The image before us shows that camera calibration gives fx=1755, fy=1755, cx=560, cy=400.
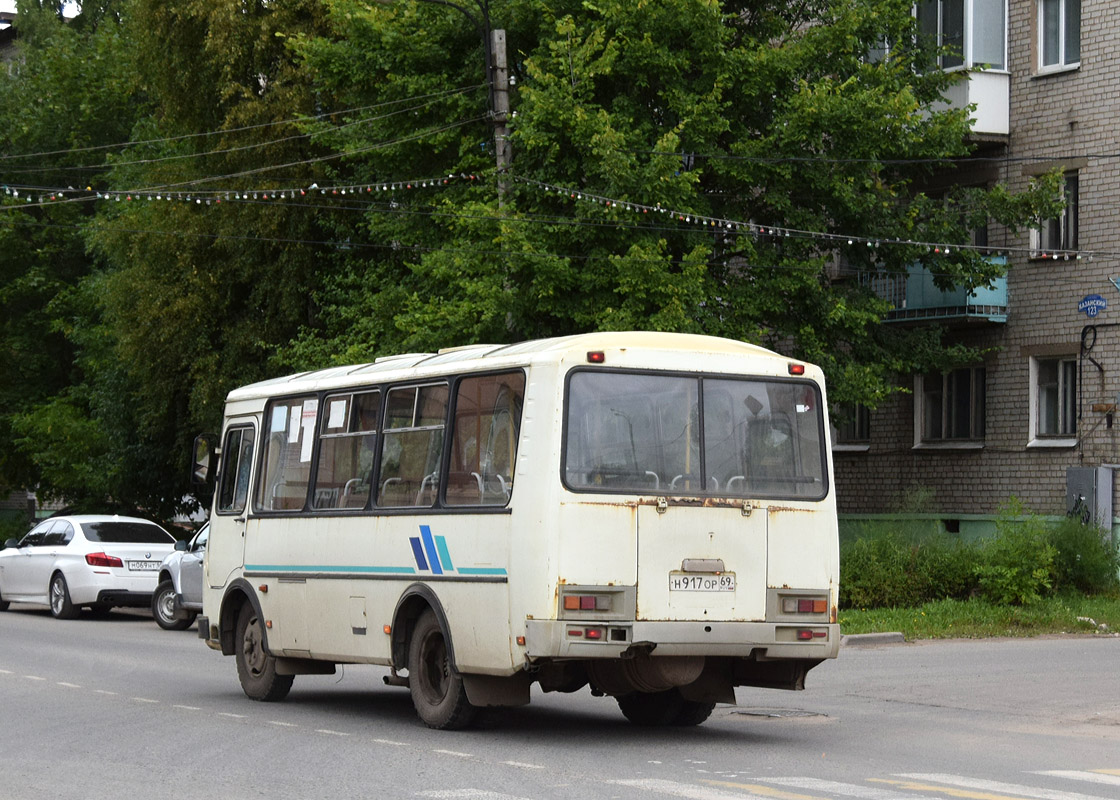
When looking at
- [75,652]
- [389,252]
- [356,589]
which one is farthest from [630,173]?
[356,589]

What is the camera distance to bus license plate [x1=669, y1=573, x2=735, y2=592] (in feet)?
38.8

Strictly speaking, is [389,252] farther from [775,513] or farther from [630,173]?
[775,513]

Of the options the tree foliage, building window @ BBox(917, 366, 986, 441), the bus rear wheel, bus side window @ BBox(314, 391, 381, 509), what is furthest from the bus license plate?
building window @ BBox(917, 366, 986, 441)

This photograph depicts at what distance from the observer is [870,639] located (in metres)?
22.0

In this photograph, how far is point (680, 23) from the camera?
86.3 feet

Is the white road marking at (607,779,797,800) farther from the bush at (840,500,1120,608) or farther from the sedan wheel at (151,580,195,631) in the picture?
the sedan wheel at (151,580,195,631)

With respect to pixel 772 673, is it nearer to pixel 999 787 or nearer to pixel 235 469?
pixel 999 787

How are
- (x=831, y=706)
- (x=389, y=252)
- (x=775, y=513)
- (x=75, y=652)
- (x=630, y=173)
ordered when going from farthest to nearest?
1. (x=389, y=252)
2. (x=630, y=173)
3. (x=75, y=652)
4. (x=831, y=706)
5. (x=775, y=513)

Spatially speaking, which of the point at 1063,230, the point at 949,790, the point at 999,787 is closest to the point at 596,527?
the point at 949,790

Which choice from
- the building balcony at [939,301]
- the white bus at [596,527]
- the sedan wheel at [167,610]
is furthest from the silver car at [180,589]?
the building balcony at [939,301]

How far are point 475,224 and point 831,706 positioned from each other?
1224 cm

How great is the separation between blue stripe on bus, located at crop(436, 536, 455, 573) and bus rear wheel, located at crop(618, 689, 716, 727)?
1790 millimetres

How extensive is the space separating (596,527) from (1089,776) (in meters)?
3.44

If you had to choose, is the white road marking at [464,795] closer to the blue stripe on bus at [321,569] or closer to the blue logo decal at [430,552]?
the blue logo decal at [430,552]
